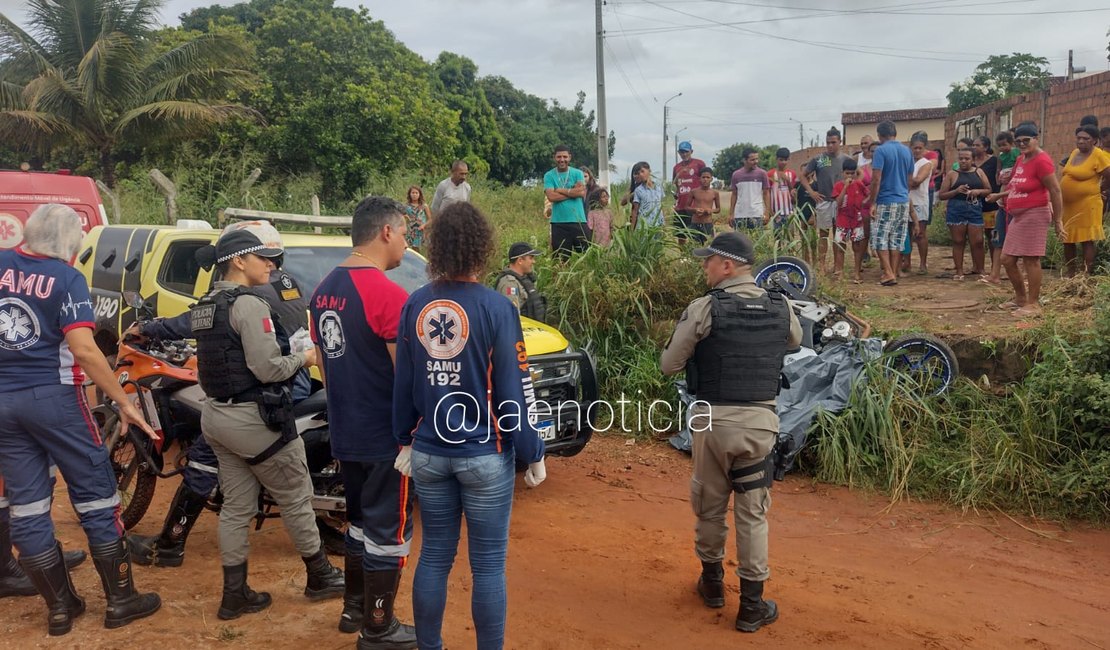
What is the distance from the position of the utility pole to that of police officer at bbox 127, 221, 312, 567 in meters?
10.0

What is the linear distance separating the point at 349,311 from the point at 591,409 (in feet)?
8.96

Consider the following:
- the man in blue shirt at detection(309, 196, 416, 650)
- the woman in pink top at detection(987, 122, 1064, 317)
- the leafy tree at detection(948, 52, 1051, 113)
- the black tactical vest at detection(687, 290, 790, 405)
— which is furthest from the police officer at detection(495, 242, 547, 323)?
the leafy tree at detection(948, 52, 1051, 113)

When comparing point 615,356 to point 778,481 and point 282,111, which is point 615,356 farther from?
point 282,111

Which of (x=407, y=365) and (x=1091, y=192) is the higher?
(x=1091, y=192)

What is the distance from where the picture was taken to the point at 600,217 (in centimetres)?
1026

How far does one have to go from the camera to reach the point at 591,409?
230 inches

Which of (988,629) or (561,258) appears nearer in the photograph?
(988,629)

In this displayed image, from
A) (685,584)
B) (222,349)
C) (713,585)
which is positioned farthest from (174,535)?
(713,585)

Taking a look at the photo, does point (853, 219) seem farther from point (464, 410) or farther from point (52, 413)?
point (52, 413)

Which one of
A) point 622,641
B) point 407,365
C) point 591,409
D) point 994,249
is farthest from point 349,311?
point 994,249

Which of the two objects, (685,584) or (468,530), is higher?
(468,530)

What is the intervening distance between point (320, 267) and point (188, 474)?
2102 mm

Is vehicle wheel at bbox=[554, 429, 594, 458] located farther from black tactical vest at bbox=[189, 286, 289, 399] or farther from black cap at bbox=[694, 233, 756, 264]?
black tactical vest at bbox=[189, 286, 289, 399]

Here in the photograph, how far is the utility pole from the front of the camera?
1498 centimetres
